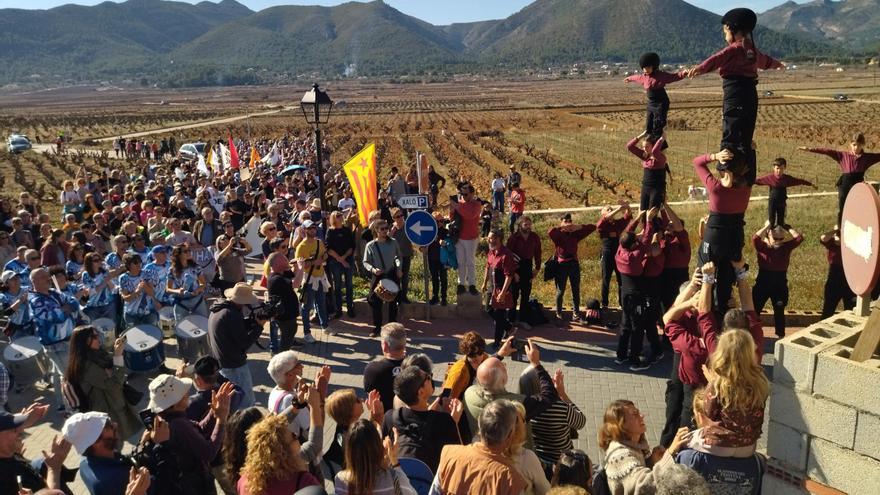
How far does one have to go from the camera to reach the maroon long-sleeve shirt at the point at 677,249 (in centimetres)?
831

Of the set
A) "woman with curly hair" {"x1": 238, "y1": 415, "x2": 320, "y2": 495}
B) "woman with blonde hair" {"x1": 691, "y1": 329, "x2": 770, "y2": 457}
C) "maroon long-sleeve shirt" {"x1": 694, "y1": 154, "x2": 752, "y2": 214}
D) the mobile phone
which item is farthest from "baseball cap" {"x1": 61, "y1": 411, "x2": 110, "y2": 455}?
"maroon long-sleeve shirt" {"x1": 694, "y1": 154, "x2": 752, "y2": 214}

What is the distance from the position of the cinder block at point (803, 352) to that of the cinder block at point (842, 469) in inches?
14.2

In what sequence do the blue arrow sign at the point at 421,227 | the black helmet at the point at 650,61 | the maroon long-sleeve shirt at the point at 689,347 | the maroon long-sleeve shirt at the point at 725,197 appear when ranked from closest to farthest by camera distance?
the maroon long-sleeve shirt at the point at 689,347 → the maroon long-sleeve shirt at the point at 725,197 → the black helmet at the point at 650,61 → the blue arrow sign at the point at 421,227

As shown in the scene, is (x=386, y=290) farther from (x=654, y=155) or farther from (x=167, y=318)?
(x=654, y=155)

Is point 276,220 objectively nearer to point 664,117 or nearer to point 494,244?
point 494,244

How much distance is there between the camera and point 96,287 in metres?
8.67

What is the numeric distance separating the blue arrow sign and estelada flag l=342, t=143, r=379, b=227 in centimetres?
156

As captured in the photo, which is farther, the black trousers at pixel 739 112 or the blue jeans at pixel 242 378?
the blue jeans at pixel 242 378

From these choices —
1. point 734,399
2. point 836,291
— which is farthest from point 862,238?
point 836,291

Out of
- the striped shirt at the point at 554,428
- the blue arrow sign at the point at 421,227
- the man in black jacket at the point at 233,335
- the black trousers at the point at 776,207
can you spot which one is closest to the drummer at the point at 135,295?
the man in black jacket at the point at 233,335

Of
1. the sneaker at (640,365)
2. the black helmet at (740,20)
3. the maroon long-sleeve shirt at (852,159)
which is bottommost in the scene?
the sneaker at (640,365)

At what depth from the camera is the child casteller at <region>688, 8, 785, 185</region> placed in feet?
17.9

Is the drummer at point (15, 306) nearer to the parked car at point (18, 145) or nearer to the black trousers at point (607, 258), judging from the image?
the black trousers at point (607, 258)

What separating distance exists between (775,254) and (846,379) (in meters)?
5.38
